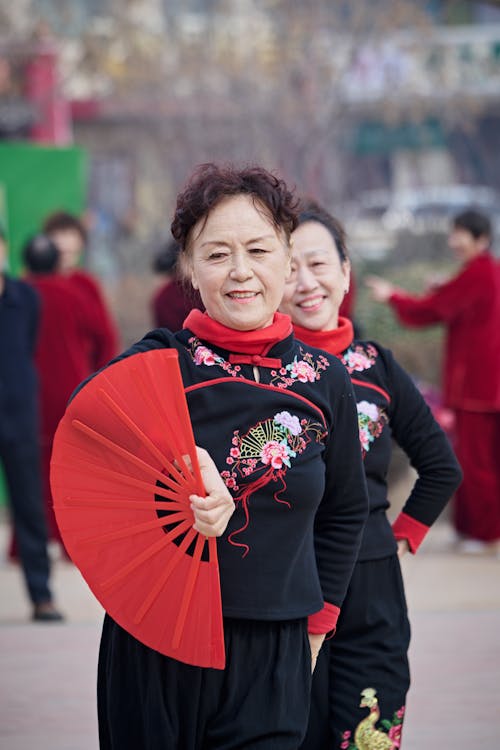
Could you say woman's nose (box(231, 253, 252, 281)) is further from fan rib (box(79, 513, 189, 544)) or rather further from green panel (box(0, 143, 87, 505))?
green panel (box(0, 143, 87, 505))

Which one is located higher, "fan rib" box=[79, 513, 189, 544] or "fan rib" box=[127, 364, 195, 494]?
"fan rib" box=[127, 364, 195, 494]

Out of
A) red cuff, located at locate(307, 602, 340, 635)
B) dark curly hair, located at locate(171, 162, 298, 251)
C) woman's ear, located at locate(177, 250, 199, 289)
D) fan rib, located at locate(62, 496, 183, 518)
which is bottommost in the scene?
red cuff, located at locate(307, 602, 340, 635)

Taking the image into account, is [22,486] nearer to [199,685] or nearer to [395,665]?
[395,665]

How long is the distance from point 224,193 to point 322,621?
91 centimetres

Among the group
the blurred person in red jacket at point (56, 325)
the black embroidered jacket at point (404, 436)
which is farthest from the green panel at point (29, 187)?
the black embroidered jacket at point (404, 436)

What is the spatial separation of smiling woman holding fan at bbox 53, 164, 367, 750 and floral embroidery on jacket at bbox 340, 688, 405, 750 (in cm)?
55

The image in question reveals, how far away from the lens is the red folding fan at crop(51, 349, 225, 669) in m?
2.73

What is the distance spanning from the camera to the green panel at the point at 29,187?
405 inches

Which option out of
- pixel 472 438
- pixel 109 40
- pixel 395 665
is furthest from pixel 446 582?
pixel 109 40

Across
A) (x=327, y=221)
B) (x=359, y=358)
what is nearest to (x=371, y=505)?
(x=359, y=358)

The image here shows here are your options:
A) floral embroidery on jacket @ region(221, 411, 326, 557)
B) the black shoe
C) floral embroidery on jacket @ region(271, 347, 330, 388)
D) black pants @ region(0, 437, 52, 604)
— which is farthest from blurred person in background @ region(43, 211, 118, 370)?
floral embroidery on jacket @ region(221, 411, 326, 557)

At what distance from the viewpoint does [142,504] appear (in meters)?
2.74

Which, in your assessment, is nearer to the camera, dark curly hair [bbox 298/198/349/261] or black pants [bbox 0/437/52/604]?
dark curly hair [bbox 298/198/349/261]

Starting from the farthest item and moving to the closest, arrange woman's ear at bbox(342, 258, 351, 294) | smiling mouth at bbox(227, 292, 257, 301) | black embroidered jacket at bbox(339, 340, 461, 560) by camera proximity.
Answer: woman's ear at bbox(342, 258, 351, 294), black embroidered jacket at bbox(339, 340, 461, 560), smiling mouth at bbox(227, 292, 257, 301)
